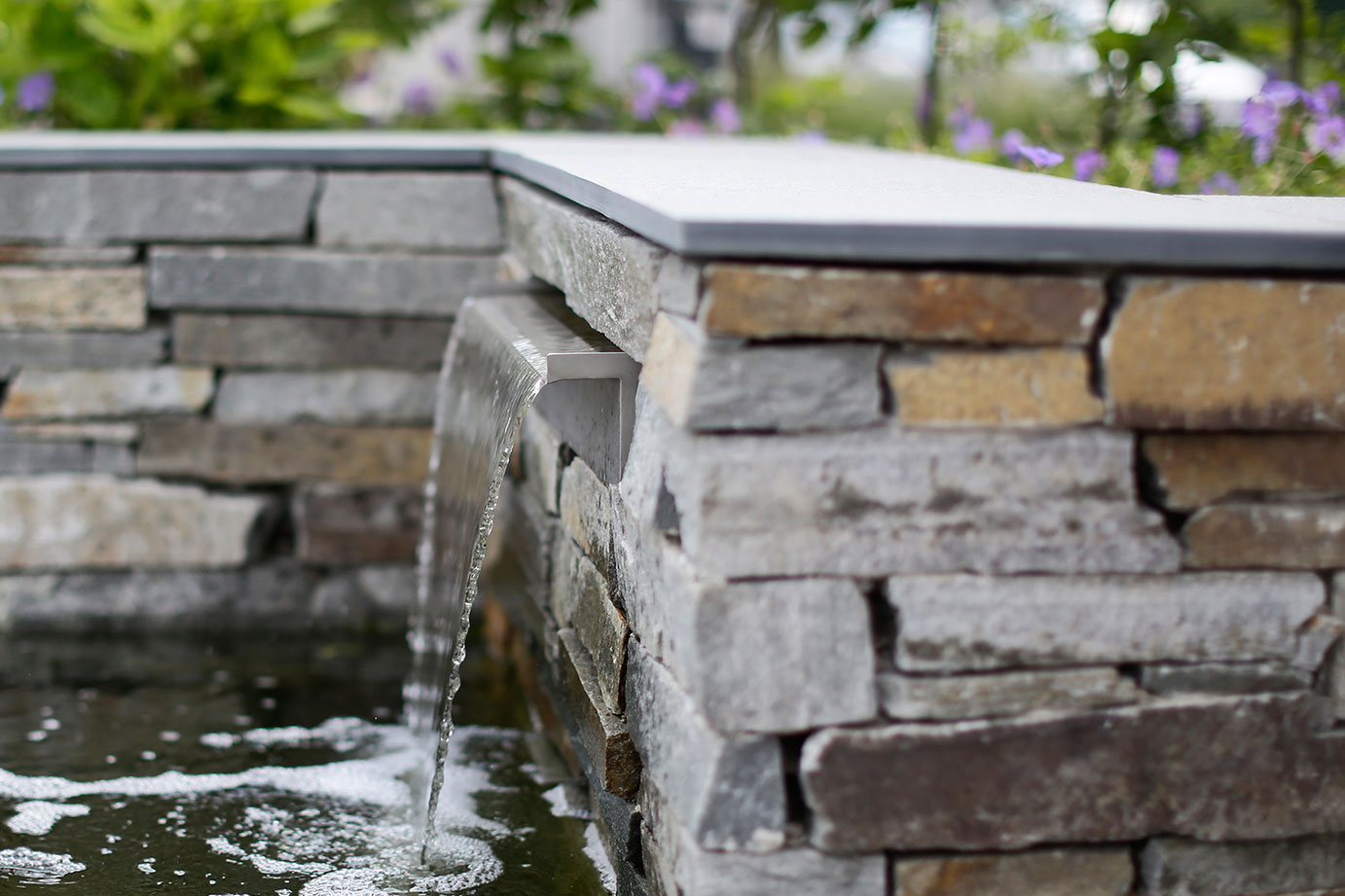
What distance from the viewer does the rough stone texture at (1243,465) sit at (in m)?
1.43

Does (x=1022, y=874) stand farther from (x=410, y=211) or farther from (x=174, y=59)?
(x=174, y=59)

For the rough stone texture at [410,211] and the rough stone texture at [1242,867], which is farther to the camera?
the rough stone texture at [410,211]

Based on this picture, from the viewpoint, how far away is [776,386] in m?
1.35

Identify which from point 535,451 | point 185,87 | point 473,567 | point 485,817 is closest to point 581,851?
point 485,817

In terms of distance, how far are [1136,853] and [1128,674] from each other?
23cm

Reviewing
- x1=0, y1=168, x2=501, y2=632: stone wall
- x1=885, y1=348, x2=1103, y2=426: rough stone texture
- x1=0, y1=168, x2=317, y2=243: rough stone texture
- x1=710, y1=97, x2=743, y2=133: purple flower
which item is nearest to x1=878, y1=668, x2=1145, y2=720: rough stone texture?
x1=885, y1=348, x2=1103, y2=426: rough stone texture

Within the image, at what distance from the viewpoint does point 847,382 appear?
1.37 metres

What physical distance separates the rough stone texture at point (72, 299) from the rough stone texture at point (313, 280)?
6 centimetres

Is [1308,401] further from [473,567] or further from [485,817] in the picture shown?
[485,817]

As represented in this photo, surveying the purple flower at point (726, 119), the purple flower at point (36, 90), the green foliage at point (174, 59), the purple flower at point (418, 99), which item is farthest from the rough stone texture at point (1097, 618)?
the purple flower at point (418, 99)

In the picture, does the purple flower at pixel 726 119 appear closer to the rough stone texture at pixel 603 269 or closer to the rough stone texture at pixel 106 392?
the rough stone texture at pixel 603 269

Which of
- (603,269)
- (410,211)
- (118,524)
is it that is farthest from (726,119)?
(603,269)

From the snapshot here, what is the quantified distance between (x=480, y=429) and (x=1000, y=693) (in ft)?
3.86

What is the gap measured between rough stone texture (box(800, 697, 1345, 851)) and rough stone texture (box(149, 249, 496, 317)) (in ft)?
6.20
